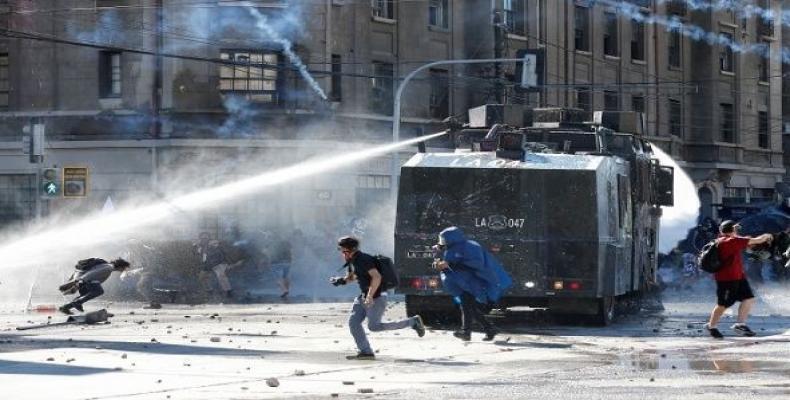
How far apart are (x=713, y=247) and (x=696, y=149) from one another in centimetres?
4082

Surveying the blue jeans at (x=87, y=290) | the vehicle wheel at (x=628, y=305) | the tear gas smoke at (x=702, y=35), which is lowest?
the vehicle wheel at (x=628, y=305)

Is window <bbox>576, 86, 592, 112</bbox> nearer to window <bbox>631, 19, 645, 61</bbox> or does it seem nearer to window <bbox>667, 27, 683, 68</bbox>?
window <bbox>631, 19, 645, 61</bbox>

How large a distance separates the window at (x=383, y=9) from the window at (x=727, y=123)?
Answer: 20251mm

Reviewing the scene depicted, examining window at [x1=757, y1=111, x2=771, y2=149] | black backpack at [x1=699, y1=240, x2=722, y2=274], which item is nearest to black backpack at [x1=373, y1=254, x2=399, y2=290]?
black backpack at [x1=699, y1=240, x2=722, y2=274]

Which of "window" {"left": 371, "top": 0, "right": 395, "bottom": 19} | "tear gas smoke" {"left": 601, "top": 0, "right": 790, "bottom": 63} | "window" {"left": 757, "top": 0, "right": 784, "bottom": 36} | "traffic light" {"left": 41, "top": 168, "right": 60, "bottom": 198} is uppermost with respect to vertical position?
"window" {"left": 757, "top": 0, "right": 784, "bottom": 36}

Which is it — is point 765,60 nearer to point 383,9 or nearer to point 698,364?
point 383,9

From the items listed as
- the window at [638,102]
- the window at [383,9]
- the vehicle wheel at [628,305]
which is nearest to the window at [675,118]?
the window at [638,102]

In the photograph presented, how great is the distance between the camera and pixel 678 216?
37.0m

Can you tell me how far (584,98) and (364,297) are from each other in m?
38.4

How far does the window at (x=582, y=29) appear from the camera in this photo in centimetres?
5462

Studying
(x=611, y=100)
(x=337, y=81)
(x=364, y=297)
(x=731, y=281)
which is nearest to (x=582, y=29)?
(x=611, y=100)

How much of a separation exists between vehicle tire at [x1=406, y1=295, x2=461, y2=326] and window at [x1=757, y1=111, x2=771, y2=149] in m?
43.1

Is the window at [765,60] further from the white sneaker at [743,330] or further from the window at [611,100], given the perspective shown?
the white sneaker at [743,330]

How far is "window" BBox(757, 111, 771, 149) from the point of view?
6556 centimetres
